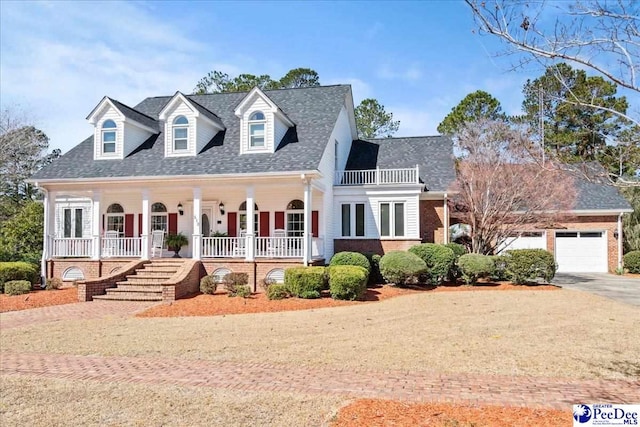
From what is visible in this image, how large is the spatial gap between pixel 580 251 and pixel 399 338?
2083cm

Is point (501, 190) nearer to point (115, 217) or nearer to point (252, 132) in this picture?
point (252, 132)

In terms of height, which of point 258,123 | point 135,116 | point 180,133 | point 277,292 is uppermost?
point 135,116

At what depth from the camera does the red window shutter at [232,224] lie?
67.1 ft

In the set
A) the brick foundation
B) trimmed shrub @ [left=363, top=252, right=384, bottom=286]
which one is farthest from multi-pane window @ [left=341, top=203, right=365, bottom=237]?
the brick foundation

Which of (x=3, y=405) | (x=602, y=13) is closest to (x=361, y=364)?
(x=3, y=405)

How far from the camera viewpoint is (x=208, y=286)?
15656 mm

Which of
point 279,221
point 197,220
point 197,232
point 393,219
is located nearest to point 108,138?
point 197,220

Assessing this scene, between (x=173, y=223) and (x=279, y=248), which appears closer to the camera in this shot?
(x=279, y=248)

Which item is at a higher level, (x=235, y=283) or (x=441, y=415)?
(x=235, y=283)

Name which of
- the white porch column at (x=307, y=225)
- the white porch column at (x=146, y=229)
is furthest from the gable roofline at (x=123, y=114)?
the white porch column at (x=307, y=225)

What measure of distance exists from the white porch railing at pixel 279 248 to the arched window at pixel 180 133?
5689mm

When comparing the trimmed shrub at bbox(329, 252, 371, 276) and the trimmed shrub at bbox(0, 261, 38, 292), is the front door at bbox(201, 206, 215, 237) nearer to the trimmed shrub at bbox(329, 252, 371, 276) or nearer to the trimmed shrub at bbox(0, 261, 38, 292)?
the trimmed shrub at bbox(329, 252, 371, 276)

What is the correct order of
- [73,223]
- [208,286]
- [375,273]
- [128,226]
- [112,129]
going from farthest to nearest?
[73,223], [128,226], [112,129], [375,273], [208,286]

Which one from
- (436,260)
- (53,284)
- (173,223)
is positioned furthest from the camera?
(173,223)
